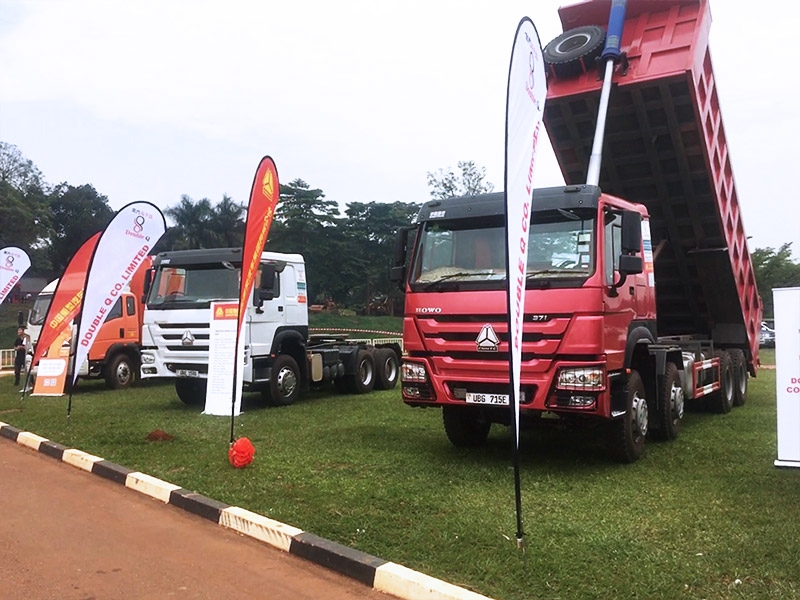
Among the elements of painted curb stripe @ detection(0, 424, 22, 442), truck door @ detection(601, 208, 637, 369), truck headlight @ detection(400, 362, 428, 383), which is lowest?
painted curb stripe @ detection(0, 424, 22, 442)

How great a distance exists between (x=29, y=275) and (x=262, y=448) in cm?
5123

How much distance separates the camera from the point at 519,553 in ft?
13.7

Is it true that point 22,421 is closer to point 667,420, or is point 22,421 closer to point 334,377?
point 334,377

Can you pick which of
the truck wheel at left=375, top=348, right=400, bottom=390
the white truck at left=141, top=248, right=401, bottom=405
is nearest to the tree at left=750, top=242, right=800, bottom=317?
the truck wheel at left=375, top=348, right=400, bottom=390

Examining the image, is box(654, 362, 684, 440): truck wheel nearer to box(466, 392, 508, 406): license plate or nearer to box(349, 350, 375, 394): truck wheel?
box(466, 392, 508, 406): license plate

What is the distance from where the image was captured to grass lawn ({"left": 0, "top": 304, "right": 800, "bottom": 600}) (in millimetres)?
3889

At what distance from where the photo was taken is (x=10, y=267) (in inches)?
563

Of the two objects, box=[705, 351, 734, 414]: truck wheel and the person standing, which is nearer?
box=[705, 351, 734, 414]: truck wheel

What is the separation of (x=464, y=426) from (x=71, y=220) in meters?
53.5

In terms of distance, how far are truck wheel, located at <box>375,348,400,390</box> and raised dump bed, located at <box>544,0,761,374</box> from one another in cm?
577

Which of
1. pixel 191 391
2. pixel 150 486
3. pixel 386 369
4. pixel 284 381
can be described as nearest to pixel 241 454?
pixel 150 486

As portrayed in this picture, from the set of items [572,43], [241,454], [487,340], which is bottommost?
[241,454]

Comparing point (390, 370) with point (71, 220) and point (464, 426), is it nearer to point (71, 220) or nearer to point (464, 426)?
point (464, 426)

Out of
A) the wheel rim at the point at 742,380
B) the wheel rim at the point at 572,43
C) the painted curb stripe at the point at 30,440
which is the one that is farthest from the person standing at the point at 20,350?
the wheel rim at the point at 742,380
